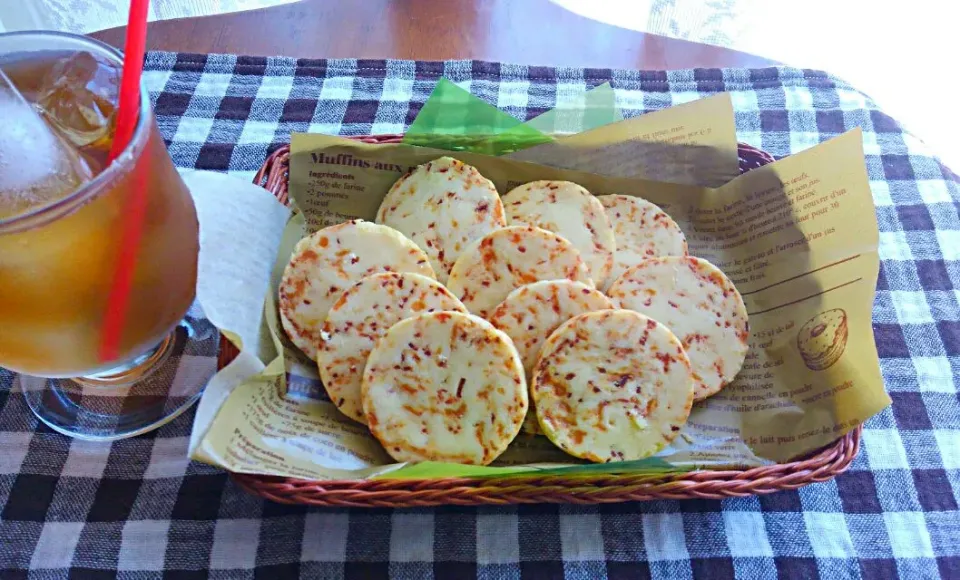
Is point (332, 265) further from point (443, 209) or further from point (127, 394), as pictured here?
point (127, 394)

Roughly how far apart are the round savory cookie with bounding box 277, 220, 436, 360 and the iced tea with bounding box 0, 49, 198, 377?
161mm

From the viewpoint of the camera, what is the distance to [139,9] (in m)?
0.77

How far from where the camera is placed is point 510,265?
1.20m

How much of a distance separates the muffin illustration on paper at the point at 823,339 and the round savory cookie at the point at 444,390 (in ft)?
1.50

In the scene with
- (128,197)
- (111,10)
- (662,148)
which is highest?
(128,197)

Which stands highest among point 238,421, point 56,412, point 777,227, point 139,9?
point 139,9

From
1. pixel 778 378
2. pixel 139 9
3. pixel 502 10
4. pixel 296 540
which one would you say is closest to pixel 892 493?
pixel 778 378

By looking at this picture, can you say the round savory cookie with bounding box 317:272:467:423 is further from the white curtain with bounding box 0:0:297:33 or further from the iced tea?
the white curtain with bounding box 0:0:297:33

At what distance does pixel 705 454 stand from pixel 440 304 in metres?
0.44

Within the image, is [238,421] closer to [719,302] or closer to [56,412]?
A: [56,412]

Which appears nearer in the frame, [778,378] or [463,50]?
[778,378]

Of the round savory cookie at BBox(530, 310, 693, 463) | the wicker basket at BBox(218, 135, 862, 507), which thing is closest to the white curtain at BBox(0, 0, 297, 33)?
the round savory cookie at BBox(530, 310, 693, 463)

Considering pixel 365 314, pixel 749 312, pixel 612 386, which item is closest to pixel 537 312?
pixel 612 386

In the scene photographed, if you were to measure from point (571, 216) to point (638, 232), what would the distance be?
0.13m
